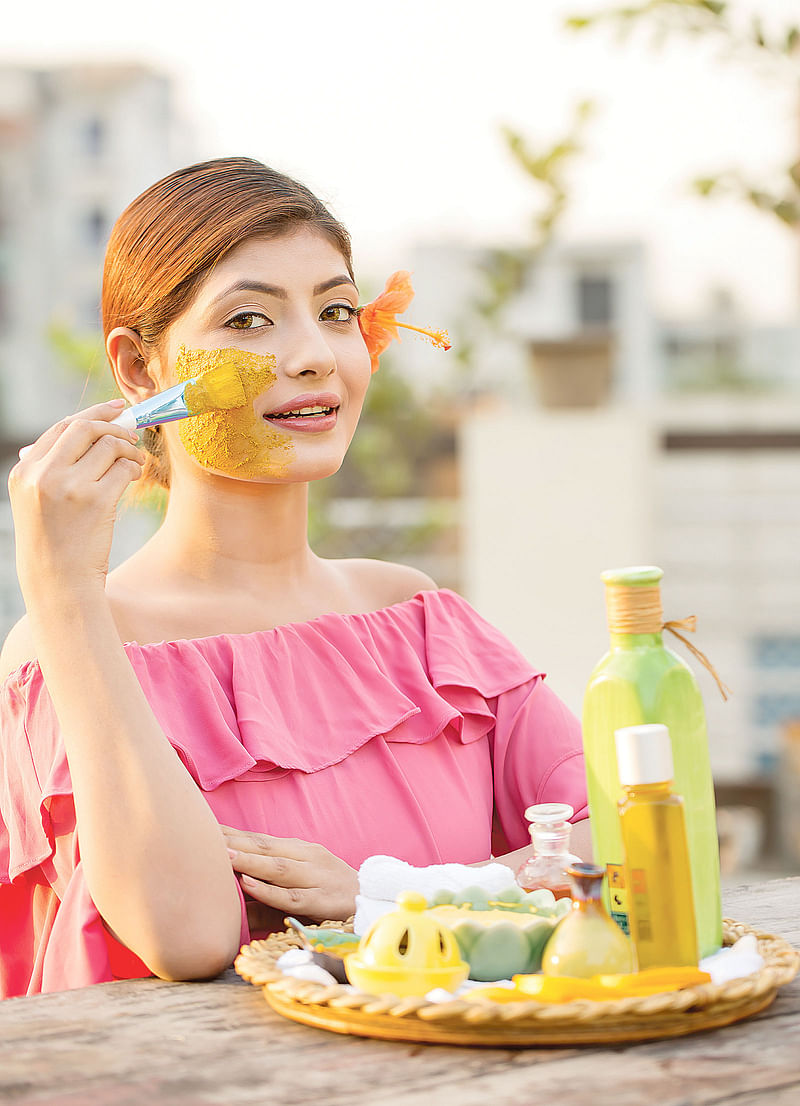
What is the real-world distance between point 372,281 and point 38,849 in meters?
3.83

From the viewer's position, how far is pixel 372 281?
191 inches

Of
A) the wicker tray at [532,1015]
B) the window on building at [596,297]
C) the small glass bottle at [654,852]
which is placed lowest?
the wicker tray at [532,1015]

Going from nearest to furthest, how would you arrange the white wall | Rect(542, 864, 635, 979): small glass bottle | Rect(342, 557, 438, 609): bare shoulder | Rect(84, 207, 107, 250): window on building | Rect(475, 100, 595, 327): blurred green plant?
Rect(542, 864, 635, 979): small glass bottle, Rect(342, 557, 438, 609): bare shoulder, the white wall, Rect(475, 100, 595, 327): blurred green plant, Rect(84, 207, 107, 250): window on building

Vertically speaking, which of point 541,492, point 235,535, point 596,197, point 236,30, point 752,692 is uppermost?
point 236,30

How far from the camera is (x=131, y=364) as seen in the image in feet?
5.04

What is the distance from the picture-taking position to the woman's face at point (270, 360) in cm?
140

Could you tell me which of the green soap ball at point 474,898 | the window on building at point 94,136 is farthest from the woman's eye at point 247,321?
the window on building at point 94,136

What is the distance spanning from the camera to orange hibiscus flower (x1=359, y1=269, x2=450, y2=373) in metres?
1.59

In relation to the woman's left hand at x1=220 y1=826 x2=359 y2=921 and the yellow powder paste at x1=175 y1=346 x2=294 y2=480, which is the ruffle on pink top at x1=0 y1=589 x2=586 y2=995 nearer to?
the woman's left hand at x1=220 y1=826 x2=359 y2=921

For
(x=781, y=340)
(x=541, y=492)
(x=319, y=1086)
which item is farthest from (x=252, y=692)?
(x=781, y=340)

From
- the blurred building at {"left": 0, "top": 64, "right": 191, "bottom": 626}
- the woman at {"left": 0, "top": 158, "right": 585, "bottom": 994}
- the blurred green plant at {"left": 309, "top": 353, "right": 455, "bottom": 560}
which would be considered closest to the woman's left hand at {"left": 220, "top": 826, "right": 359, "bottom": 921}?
the woman at {"left": 0, "top": 158, "right": 585, "bottom": 994}

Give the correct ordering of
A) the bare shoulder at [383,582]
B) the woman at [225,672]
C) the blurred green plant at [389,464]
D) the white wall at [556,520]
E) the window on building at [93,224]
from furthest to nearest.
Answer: the window on building at [93,224] < the blurred green plant at [389,464] < the white wall at [556,520] < the bare shoulder at [383,582] < the woman at [225,672]

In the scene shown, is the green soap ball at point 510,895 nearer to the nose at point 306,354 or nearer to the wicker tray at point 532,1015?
the wicker tray at point 532,1015

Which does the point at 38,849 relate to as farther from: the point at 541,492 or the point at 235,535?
the point at 541,492
